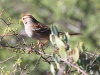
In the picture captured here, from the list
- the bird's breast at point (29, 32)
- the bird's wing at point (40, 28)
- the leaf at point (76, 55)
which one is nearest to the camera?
the leaf at point (76, 55)

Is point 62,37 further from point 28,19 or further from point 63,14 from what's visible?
point 63,14

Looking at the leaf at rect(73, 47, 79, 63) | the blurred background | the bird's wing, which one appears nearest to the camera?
the leaf at rect(73, 47, 79, 63)

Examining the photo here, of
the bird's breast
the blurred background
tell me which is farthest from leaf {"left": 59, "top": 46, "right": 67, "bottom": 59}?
the blurred background

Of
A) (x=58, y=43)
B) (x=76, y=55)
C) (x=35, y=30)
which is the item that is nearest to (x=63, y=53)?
(x=76, y=55)

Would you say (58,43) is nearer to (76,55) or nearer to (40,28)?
(76,55)

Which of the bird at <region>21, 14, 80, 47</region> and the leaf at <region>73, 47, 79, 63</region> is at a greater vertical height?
the leaf at <region>73, 47, 79, 63</region>

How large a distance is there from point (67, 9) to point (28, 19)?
6474 millimetres

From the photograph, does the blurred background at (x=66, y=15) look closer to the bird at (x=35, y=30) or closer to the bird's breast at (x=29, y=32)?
the bird at (x=35, y=30)

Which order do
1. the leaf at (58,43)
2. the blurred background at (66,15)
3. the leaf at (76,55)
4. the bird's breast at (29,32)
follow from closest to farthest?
the leaf at (76,55)
the leaf at (58,43)
the bird's breast at (29,32)
the blurred background at (66,15)

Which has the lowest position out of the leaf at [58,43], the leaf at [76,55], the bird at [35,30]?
the bird at [35,30]

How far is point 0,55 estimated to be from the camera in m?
10.2

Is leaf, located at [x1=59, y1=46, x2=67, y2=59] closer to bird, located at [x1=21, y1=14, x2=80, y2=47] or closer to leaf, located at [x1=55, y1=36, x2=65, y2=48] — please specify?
leaf, located at [x1=55, y1=36, x2=65, y2=48]

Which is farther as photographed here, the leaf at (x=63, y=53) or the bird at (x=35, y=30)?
the bird at (x=35, y=30)

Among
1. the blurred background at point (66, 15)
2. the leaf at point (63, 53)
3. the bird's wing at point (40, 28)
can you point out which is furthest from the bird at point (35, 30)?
the blurred background at point (66, 15)
